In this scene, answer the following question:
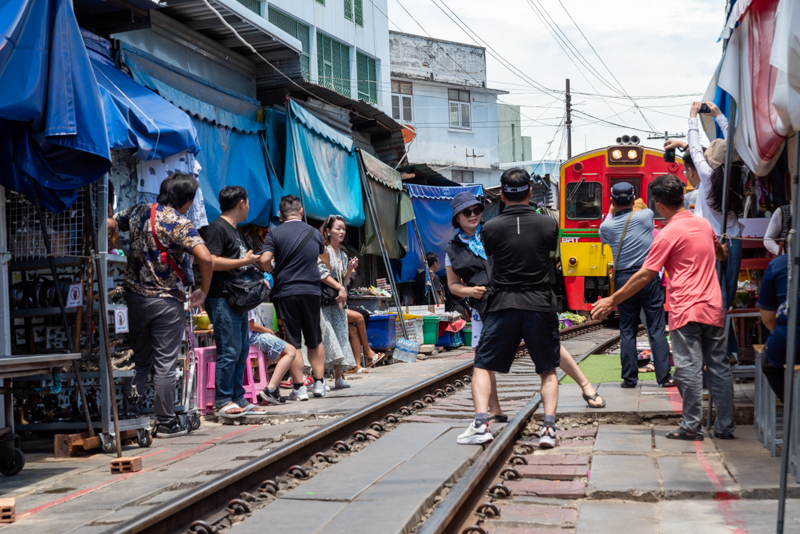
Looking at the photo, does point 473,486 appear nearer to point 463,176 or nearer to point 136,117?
point 136,117

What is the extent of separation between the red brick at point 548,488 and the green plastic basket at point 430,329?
33.0 ft

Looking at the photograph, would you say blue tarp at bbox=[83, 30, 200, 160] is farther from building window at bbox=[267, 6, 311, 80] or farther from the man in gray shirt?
building window at bbox=[267, 6, 311, 80]

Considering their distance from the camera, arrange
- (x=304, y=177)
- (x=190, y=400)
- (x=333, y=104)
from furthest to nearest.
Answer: (x=333, y=104) < (x=304, y=177) < (x=190, y=400)

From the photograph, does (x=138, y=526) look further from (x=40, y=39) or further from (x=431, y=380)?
(x=431, y=380)

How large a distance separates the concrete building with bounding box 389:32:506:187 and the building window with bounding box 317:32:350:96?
354 inches

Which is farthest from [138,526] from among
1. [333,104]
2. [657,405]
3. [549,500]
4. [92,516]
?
[333,104]

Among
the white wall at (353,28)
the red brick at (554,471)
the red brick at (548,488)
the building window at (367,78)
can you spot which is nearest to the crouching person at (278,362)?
the red brick at (554,471)

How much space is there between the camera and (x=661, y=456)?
511 centimetres

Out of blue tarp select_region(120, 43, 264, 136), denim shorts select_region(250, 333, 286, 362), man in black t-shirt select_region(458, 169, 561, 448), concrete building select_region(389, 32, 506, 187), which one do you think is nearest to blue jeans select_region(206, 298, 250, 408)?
denim shorts select_region(250, 333, 286, 362)

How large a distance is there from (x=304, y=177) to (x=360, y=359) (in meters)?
2.76

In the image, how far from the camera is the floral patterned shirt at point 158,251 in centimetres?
629

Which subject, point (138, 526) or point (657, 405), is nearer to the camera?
point (138, 526)

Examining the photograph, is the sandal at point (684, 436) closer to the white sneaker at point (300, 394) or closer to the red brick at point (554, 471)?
the red brick at point (554, 471)

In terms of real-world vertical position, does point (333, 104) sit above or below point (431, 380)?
above
